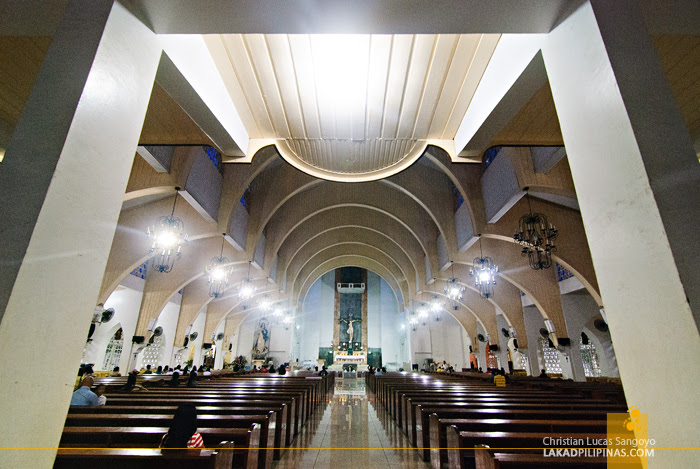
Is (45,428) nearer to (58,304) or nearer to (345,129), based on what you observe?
(58,304)

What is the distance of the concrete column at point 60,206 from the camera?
3.96 feet

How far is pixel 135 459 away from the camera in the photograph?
1.90 metres

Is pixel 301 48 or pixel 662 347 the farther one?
pixel 301 48

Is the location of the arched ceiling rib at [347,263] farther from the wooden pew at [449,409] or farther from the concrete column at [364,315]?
the wooden pew at [449,409]

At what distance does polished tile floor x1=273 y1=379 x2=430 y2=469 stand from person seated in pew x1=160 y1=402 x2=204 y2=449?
2.07m

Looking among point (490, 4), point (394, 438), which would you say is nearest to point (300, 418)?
point (394, 438)

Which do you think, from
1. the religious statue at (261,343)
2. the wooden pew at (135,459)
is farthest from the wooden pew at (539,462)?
the religious statue at (261,343)

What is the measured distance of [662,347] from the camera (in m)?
1.29

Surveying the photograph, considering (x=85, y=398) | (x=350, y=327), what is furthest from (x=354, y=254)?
(x=85, y=398)

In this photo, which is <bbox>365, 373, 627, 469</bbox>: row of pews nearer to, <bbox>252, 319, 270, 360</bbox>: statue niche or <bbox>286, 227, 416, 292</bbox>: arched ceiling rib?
<bbox>286, 227, 416, 292</bbox>: arched ceiling rib

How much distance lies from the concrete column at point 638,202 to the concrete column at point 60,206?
2.55 metres

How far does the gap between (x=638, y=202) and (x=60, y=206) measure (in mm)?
2662

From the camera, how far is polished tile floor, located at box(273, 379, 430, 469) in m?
3.99

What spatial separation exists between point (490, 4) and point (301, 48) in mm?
1332
